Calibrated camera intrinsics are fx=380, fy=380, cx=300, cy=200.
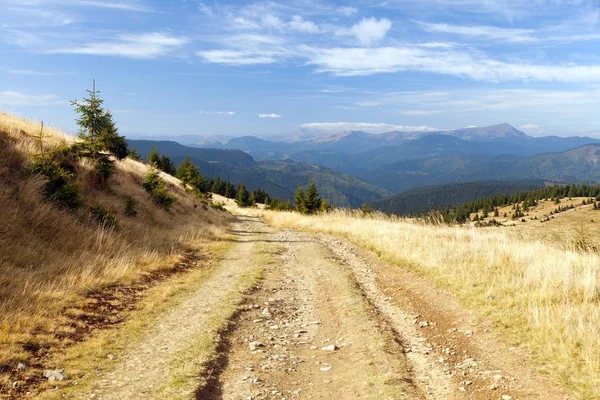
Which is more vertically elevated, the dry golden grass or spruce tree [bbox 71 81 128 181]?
spruce tree [bbox 71 81 128 181]

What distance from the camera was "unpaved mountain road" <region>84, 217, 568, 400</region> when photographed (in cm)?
536

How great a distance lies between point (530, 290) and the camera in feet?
26.8

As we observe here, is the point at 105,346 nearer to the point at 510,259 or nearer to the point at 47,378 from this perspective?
the point at 47,378

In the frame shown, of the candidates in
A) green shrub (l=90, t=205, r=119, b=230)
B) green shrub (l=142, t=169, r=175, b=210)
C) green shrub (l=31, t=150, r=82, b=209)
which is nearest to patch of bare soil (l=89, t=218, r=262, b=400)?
green shrub (l=90, t=205, r=119, b=230)

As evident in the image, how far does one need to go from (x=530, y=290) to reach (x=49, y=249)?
12611 mm

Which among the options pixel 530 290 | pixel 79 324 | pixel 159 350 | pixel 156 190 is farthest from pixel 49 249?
pixel 156 190

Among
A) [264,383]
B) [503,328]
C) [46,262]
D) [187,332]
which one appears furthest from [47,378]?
[503,328]

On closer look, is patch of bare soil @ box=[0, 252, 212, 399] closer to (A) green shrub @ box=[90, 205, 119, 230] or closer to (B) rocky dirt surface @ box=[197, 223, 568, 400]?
(B) rocky dirt surface @ box=[197, 223, 568, 400]

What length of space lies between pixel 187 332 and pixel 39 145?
14.7 metres

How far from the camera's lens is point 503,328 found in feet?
22.9

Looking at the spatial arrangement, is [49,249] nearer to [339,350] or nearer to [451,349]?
[339,350]

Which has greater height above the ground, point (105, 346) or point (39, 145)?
point (39, 145)

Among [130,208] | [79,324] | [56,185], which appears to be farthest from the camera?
[130,208]

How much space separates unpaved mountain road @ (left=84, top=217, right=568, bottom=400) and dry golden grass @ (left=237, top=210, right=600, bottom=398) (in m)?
0.38
